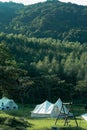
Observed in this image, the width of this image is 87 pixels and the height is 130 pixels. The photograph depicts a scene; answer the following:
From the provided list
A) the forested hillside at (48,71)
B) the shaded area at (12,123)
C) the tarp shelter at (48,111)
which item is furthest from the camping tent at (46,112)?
the shaded area at (12,123)

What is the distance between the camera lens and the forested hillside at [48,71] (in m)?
79.4

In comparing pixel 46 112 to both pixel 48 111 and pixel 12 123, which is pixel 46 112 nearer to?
pixel 48 111

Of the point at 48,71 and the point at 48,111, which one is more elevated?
the point at 48,111

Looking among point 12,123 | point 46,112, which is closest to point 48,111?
point 46,112

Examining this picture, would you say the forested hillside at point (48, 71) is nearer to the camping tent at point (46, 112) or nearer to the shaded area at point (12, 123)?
the camping tent at point (46, 112)

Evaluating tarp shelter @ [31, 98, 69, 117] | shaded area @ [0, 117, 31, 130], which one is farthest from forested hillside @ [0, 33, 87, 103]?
shaded area @ [0, 117, 31, 130]

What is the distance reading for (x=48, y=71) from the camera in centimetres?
9106

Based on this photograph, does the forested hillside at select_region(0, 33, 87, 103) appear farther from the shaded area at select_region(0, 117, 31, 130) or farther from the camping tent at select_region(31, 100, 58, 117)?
the shaded area at select_region(0, 117, 31, 130)

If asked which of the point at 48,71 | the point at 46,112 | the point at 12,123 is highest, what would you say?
the point at 12,123

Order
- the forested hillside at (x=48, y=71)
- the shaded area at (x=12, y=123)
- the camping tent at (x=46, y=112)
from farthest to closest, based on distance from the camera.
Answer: the forested hillside at (x=48, y=71), the camping tent at (x=46, y=112), the shaded area at (x=12, y=123)

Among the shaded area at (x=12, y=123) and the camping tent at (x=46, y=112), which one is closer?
the shaded area at (x=12, y=123)

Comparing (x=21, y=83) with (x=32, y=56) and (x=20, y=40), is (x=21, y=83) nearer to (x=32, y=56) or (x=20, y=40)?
(x=32, y=56)

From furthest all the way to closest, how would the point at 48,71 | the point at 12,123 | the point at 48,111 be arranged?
the point at 48,71 < the point at 48,111 < the point at 12,123

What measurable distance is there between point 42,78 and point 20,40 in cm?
4326
